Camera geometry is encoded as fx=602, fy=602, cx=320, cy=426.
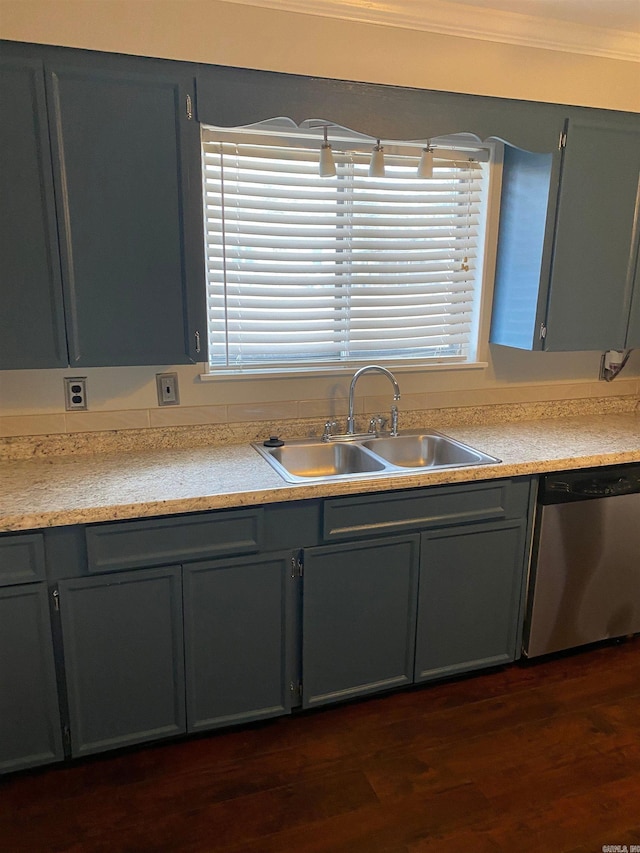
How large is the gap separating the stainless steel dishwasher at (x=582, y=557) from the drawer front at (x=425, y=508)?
0.52ft

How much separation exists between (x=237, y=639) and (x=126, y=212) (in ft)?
4.77

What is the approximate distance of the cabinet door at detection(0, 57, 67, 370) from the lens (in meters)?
1.77

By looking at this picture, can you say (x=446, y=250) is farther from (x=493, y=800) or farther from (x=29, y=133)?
(x=493, y=800)

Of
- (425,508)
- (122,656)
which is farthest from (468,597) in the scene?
(122,656)

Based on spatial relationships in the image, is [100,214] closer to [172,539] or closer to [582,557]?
[172,539]

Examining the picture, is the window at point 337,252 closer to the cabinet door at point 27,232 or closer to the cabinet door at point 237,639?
the cabinet door at point 27,232

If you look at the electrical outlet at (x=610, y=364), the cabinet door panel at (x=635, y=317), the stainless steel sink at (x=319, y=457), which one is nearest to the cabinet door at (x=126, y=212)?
the stainless steel sink at (x=319, y=457)

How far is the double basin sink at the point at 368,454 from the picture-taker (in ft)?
7.91

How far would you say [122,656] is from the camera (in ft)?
6.32

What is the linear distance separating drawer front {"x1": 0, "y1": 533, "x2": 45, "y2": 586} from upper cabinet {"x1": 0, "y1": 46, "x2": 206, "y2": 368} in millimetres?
575

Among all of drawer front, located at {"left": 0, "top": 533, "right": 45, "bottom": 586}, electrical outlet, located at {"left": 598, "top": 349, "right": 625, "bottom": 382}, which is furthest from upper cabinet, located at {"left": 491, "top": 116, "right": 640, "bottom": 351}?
drawer front, located at {"left": 0, "top": 533, "right": 45, "bottom": 586}

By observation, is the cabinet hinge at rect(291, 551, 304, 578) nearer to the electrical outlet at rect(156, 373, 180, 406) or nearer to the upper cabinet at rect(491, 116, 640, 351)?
A: the electrical outlet at rect(156, 373, 180, 406)

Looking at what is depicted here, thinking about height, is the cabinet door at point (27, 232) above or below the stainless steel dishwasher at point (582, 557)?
above

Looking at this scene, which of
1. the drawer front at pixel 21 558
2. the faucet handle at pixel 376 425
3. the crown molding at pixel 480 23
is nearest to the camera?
the drawer front at pixel 21 558
